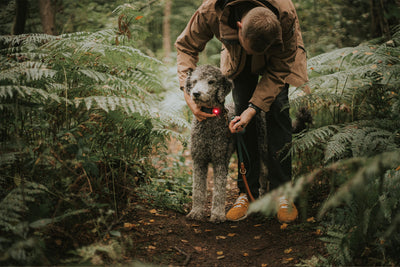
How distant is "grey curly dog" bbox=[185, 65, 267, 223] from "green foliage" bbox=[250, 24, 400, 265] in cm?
81

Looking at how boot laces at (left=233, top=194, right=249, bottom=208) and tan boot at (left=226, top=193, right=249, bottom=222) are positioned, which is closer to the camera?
tan boot at (left=226, top=193, right=249, bottom=222)

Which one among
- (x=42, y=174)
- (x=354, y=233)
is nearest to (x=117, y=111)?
(x=42, y=174)

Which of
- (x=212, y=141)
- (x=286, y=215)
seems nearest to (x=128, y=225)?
(x=212, y=141)

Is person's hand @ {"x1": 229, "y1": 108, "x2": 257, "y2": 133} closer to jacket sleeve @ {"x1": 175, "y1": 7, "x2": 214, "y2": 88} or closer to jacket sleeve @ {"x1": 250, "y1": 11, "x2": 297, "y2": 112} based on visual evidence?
jacket sleeve @ {"x1": 250, "y1": 11, "x2": 297, "y2": 112}

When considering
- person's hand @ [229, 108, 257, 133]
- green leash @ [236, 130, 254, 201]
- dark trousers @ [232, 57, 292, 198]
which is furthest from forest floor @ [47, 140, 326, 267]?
person's hand @ [229, 108, 257, 133]

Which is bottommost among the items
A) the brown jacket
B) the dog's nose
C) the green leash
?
the green leash

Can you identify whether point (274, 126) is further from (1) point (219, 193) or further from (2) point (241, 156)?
(1) point (219, 193)

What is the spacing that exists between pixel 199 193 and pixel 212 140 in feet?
2.15

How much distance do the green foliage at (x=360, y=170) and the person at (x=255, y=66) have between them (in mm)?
322

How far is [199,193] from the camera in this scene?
11.1ft

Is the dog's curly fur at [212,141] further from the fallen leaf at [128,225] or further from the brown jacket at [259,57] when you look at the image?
the fallen leaf at [128,225]

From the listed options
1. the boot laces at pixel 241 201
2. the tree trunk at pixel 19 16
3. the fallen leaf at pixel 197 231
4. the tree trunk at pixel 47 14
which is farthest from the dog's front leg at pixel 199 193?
the tree trunk at pixel 47 14

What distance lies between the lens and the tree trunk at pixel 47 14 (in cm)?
481

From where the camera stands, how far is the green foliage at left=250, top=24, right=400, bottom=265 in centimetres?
178
